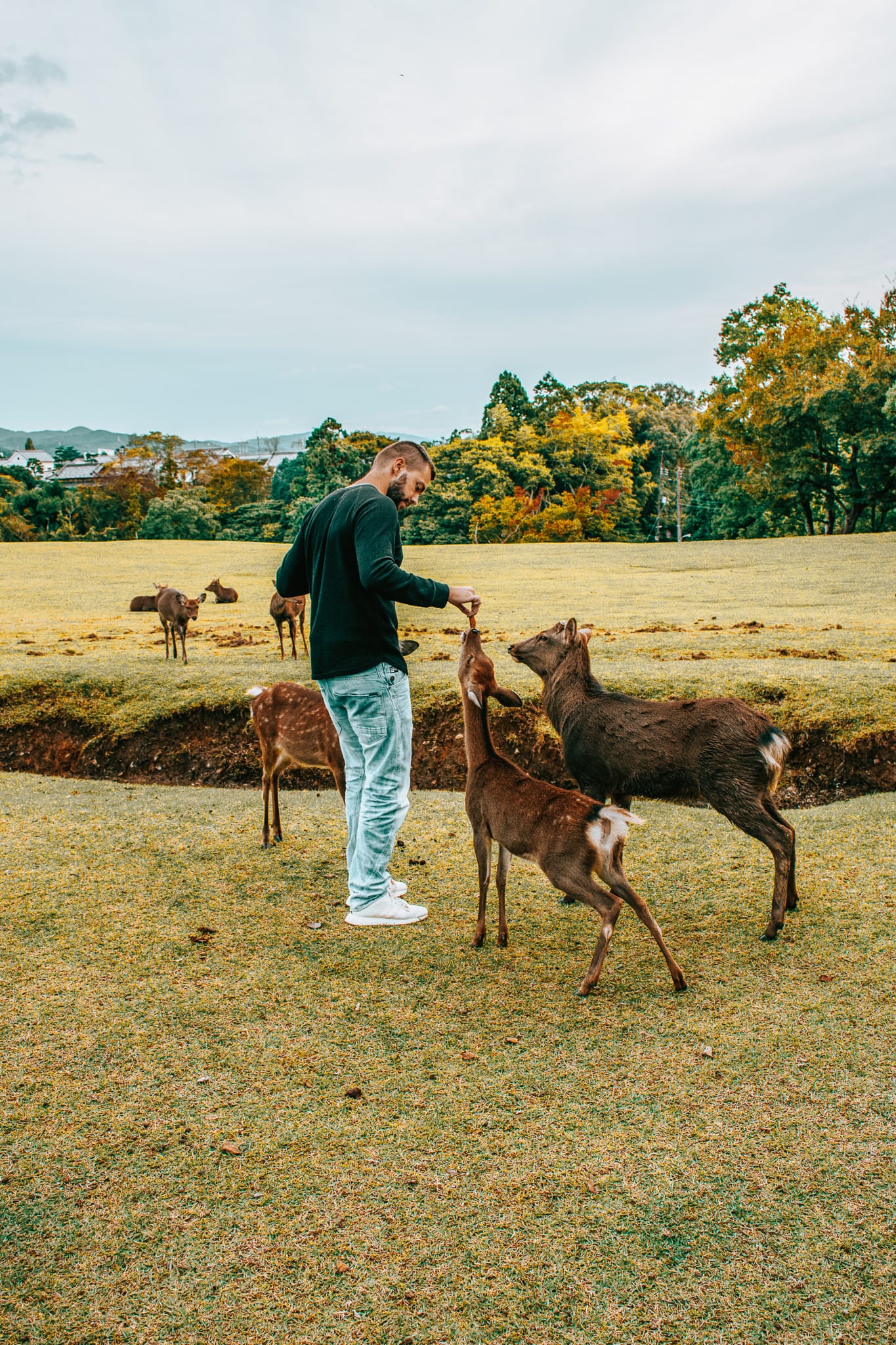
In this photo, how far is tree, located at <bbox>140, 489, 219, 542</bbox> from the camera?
53781 millimetres

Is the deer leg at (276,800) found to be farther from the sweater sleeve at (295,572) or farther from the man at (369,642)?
the sweater sleeve at (295,572)

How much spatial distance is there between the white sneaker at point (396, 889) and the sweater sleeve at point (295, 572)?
1753 mm

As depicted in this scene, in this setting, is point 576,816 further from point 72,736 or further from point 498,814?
point 72,736

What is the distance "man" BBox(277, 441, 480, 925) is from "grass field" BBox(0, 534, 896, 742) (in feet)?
14.5

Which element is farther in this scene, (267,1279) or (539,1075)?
(539,1075)

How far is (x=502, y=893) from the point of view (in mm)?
4891

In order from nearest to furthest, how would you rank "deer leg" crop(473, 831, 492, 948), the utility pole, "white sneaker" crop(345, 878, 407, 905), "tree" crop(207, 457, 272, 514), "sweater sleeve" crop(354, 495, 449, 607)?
"sweater sleeve" crop(354, 495, 449, 607) → "deer leg" crop(473, 831, 492, 948) → "white sneaker" crop(345, 878, 407, 905) → the utility pole → "tree" crop(207, 457, 272, 514)

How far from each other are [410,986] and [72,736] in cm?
677

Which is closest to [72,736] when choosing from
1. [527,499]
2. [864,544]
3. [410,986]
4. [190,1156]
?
[410,986]

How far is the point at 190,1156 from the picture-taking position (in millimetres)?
3207

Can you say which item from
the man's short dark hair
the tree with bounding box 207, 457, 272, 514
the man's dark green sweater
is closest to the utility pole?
the tree with bounding box 207, 457, 272, 514

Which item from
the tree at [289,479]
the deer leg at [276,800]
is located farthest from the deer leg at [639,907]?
the tree at [289,479]

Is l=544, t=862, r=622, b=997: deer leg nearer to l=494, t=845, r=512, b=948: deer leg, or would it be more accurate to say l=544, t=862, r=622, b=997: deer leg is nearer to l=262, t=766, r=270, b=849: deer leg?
l=494, t=845, r=512, b=948: deer leg

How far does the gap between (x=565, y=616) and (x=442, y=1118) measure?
14.2 m
